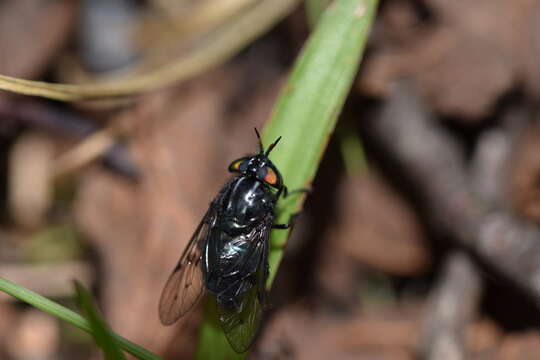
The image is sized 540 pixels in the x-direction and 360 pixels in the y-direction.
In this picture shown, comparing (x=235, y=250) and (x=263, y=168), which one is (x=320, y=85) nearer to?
(x=263, y=168)

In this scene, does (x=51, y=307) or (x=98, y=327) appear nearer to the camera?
(x=98, y=327)

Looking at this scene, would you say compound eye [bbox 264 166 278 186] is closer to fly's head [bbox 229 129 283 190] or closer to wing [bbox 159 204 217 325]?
fly's head [bbox 229 129 283 190]

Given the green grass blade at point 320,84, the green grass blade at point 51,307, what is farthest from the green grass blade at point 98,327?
Result: the green grass blade at point 320,84

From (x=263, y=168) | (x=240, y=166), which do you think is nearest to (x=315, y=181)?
(x=240, y=166)

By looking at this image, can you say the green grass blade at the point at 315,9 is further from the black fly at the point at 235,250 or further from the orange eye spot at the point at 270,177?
the orange eye spot at the point at 270,177

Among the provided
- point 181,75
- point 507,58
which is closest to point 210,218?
point 181,75

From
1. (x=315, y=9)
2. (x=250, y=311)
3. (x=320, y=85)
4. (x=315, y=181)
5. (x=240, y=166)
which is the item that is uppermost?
(x=320, y=85)

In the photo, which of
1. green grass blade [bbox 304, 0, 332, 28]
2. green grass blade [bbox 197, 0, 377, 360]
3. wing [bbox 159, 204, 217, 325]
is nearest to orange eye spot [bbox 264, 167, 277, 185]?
green grass blade [bbox 197, 0, 377, 360]

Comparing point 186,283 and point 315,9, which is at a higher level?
point 315,9
